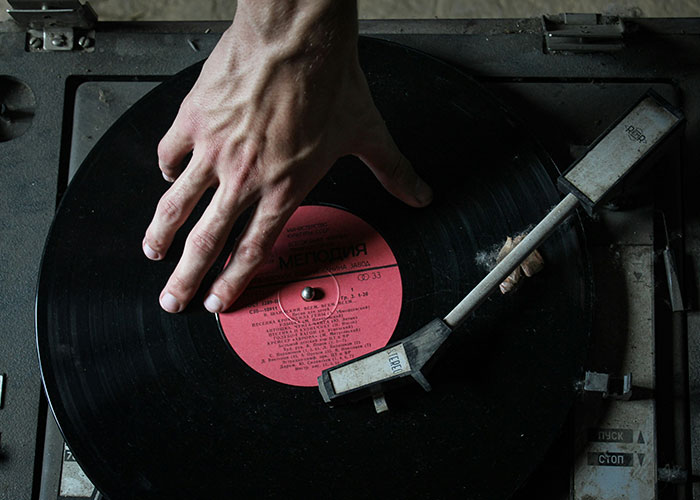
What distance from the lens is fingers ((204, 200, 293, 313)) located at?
3.16 ft

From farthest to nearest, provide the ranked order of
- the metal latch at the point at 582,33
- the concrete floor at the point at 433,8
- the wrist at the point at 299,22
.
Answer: the concrete floor at the point at 433,8 < the metal latch at the point at 582,33 < the wrist at the point at 299,22

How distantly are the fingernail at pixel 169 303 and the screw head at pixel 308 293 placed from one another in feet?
0.57

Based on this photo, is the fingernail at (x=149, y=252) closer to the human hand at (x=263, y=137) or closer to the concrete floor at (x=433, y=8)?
the human hand at (x=263, y=137)

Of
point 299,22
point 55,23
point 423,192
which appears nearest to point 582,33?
point 423,192

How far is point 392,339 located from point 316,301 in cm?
12

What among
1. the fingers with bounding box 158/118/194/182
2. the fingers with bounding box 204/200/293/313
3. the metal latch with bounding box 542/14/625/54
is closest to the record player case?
the metal latch with bounding box 542/14/625/54

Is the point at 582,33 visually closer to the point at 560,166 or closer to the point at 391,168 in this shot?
the point at 560,166

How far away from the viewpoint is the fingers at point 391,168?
0.98 meters

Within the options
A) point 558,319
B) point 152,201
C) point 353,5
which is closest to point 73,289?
point 152,201

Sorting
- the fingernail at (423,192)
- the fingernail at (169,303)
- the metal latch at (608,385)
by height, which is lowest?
the metal latch at (608,385)

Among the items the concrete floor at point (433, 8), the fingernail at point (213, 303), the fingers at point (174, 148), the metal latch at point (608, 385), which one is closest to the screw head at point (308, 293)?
the fingernail at point (213, 303)

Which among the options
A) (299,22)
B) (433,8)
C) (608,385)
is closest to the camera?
(299,22)

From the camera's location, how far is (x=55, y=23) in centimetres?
116

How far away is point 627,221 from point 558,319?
0.20 meters
